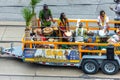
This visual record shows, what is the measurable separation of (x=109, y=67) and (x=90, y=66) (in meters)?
0.63

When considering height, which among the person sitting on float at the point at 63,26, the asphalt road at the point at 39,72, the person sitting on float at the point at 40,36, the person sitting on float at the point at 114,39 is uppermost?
the person sitting on float at the point at 63,26

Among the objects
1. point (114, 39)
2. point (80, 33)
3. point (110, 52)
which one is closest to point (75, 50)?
point (80, 33)

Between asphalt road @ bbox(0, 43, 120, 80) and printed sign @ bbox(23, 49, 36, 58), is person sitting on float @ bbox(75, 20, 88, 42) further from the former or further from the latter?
printed sign @ bbox(23, 49, 36, 58)

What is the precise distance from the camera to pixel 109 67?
56.2 feet

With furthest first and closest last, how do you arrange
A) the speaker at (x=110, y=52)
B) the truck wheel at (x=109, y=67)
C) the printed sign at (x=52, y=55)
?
the printed sign at (x=52, y=55) → the truck wheel at (x=109, y=67) → the speaker at (x=110, y=52)

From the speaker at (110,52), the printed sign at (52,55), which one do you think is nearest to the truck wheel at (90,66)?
the printed sign at (52,55)

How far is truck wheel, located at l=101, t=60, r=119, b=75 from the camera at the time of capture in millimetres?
17078

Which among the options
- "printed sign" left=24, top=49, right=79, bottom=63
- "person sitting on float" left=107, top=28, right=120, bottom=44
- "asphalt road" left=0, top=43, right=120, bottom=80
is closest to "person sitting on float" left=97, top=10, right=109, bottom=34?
"person sitting on float" left=107, top=28, right=120, bottom=44

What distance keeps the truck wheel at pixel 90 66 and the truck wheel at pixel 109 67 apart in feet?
0.78

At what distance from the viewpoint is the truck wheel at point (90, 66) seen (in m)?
17.1

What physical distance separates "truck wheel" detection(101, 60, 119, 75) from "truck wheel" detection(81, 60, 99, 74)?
0.78 ft

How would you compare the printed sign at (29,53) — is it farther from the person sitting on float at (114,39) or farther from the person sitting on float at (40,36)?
the person sitting on float at (114,39)

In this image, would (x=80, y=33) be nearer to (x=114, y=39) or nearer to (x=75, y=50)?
(x=75, y=50)

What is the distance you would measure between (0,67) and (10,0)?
7239mm
